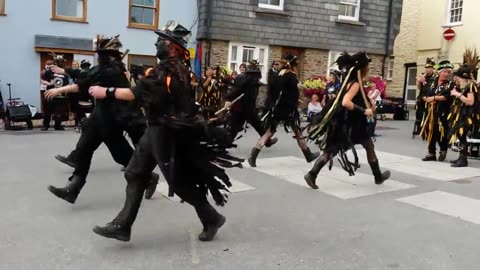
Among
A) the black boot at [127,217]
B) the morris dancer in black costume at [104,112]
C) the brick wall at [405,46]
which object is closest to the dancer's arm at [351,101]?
the morris dancer in black costume at [104,112]

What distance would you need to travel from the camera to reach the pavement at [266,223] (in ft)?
13.4

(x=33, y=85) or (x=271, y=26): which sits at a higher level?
(x=271, y=26)

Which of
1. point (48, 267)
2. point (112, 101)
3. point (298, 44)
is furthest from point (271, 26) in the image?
point (48, 267)

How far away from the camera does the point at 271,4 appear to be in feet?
58.7

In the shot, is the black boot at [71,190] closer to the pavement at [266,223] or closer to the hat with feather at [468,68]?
the pavement at [266,223]

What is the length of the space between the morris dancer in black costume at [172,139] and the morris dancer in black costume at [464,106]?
5.51 meters

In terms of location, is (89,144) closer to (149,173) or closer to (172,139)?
(149,173)

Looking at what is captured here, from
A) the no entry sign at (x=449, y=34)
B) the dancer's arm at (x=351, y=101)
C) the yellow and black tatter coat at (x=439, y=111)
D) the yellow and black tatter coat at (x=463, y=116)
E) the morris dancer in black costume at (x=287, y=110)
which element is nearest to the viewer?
the dancer's arm at (x=351, y=101)

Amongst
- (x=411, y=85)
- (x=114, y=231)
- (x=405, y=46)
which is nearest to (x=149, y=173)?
(x=114, y=231)

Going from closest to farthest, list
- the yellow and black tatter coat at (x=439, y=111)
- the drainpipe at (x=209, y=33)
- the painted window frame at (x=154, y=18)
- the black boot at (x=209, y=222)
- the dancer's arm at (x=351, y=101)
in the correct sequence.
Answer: the black boot at (x=209, y=222) < the dancer's arm at (x=351, y=101) < the yellow and black tatter coat at (x=439, y=111) < the painted window frame at (x=154, y=18) < the drainpipe at (x=209, y=33)

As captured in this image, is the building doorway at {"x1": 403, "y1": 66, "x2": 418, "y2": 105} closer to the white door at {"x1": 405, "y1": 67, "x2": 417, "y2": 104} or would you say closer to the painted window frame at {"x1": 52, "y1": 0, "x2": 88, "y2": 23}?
the white door at {"x1": 405, "y1": 67, "x2": 417, "y2": 104}

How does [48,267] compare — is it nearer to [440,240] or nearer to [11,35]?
[440,240]

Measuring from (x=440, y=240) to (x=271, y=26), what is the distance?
1387cm

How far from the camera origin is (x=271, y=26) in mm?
17734
